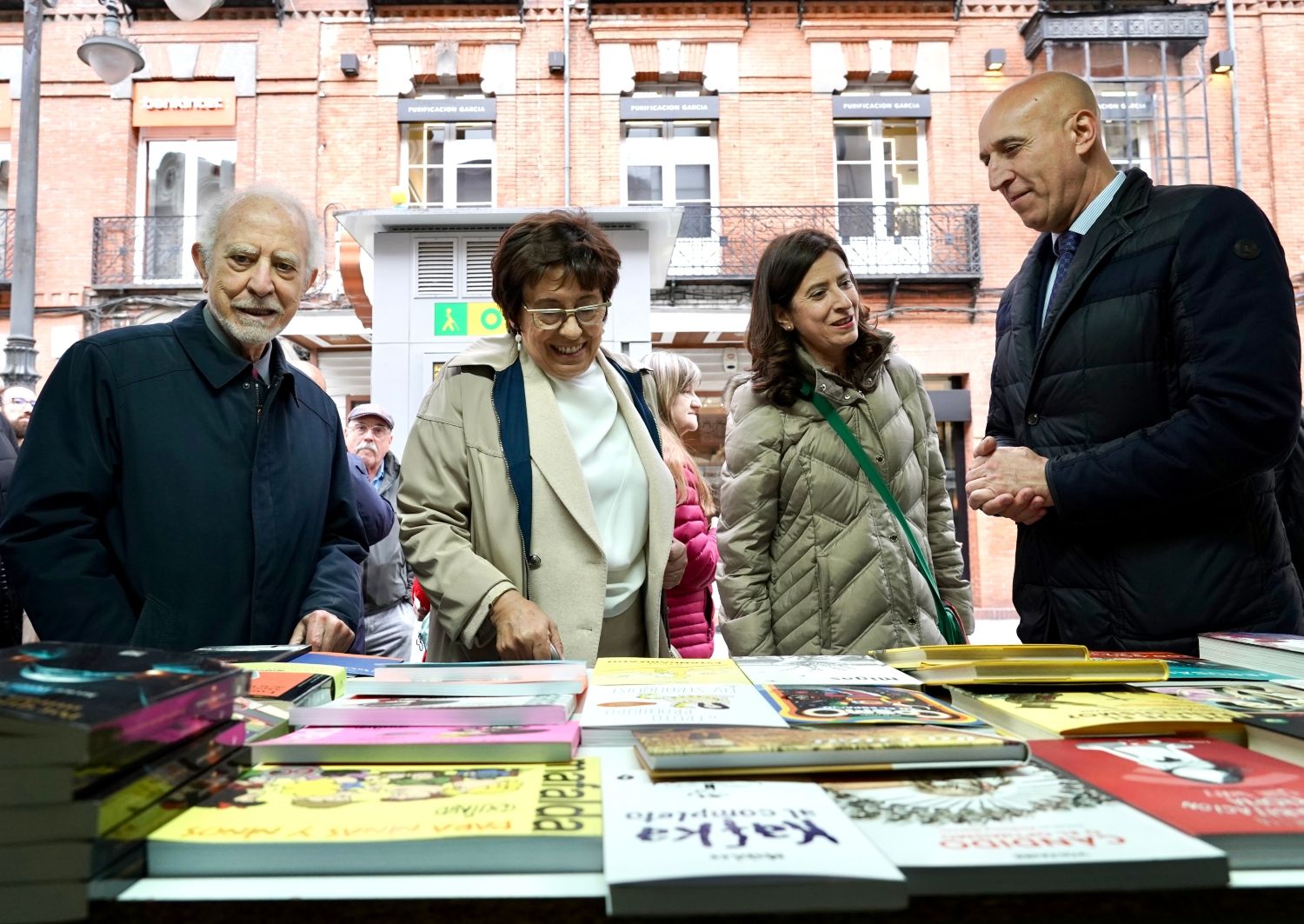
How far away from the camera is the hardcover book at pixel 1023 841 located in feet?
2.17

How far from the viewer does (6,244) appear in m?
11.5

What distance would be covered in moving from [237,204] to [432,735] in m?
1.60

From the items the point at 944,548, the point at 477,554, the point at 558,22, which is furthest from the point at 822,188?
the point at 477,554

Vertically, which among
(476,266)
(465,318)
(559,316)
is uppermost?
(476,266)

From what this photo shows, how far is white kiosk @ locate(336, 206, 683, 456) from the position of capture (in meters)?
5.64

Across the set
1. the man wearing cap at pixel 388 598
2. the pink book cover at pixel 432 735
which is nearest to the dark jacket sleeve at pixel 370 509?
the man wearing cap at pixel 388 598

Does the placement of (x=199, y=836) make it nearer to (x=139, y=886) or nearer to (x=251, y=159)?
(x=139, y=886)

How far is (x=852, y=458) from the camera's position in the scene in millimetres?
2361

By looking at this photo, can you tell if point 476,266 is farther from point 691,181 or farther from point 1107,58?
point 1107,58

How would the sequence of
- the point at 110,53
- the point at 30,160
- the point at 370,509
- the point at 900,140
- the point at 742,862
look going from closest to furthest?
the point at 742,862
the point at 370,509
the point at 30,160
the point at 110,53
the point at 900,140

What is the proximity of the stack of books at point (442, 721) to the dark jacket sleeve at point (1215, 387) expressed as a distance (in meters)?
1.02

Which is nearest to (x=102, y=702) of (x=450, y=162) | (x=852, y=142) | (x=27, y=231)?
(x=27, y=231)

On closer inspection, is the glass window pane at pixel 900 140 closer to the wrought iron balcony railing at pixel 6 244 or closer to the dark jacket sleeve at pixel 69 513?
the wrought iron balcony railing at pixel 6 244

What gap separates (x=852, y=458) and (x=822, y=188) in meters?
10.3
